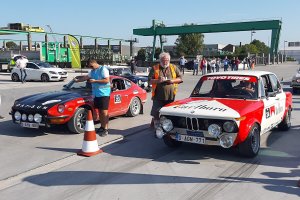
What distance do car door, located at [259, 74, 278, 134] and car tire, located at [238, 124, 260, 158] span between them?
0.41 m

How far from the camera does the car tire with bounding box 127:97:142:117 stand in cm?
1075

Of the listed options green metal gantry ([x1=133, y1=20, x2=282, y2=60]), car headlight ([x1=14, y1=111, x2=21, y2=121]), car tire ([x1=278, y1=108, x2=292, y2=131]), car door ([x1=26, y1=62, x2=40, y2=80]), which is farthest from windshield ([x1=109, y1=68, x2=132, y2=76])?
green metal gantry ([x1=133, y1=20, x2=282, y2=60])

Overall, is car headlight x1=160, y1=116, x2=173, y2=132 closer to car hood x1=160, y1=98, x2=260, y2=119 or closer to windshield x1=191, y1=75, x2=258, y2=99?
car hood x1=160, y1=98, x2=260, y2=119

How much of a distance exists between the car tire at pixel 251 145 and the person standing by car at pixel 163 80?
2.12 meters

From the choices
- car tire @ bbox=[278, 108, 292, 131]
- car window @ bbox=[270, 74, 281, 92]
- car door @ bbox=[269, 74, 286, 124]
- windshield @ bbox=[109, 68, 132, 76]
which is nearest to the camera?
car door @ bbox=[269, 74, 286, 124]

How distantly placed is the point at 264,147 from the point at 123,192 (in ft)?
11.4

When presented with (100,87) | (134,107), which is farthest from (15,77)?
(100,87)

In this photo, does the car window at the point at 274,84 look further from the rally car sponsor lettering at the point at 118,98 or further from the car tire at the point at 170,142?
the rally car sponsor lettering at the point at 118,98

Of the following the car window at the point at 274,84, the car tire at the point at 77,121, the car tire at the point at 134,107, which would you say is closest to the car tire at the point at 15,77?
the car tire at the point at 134,107

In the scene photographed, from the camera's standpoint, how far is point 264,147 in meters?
7.29

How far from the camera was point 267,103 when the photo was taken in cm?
714

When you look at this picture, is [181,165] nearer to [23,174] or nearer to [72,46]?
[23,174]

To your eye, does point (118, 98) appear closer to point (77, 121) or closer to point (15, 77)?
point (77, 121)

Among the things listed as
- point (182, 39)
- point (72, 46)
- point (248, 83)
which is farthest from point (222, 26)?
point (248, 83)
